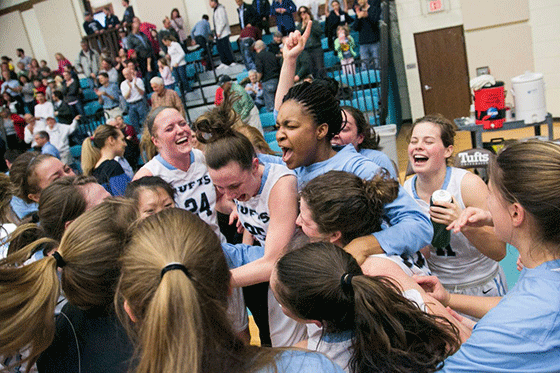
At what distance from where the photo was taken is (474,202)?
234cm

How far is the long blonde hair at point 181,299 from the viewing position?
100 centimetres

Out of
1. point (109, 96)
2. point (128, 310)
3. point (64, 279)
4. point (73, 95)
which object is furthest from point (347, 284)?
point (73, 95)

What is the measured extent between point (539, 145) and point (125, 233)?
126cm

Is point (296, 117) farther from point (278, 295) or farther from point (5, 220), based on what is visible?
point (5, 220)

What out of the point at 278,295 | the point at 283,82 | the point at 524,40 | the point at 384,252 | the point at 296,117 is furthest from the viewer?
the point at 524,40

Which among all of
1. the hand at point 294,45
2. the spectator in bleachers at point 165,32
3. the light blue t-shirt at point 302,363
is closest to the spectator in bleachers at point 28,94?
the spectator in bleachers at point 165,32

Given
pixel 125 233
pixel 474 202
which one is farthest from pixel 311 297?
pixel 474 202

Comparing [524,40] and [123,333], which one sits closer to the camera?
[123,333]

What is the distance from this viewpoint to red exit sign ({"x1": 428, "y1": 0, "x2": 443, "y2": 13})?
9.65 metres

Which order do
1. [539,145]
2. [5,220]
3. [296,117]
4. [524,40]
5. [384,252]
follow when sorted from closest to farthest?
[539,145] < [384,252] < [296,117] < [5,220] < [524,40]

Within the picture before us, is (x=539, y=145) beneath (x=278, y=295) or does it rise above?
above

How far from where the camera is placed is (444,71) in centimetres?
1015

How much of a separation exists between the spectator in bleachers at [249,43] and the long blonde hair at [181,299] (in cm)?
Answer: 918

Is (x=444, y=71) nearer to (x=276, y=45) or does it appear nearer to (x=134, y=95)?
(x=276, y=45)
